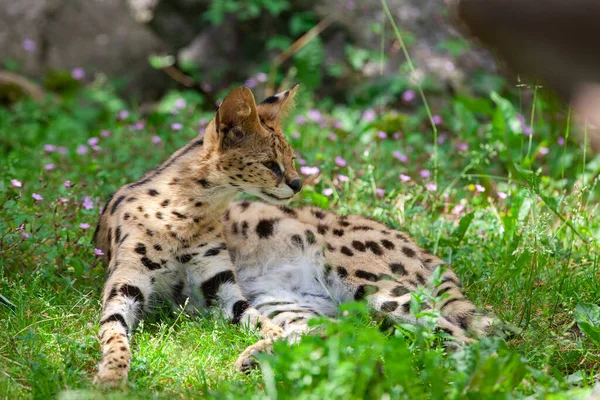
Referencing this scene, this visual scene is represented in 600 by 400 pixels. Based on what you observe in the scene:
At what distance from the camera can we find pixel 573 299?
15.9ft

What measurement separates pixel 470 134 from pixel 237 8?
12.7 feet

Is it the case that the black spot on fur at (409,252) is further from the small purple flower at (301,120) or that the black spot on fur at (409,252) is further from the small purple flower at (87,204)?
the small purple flower at (301,120)

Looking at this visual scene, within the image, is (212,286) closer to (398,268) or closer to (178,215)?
(178,215)

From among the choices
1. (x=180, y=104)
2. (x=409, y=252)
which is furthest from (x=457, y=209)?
(x=180, y=104)

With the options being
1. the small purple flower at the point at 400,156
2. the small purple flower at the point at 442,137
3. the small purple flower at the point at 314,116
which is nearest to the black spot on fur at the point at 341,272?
the small purple flower at the point at 400,156

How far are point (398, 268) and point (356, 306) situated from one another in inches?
67.5

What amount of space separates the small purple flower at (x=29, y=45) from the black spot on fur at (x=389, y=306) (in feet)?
24.8

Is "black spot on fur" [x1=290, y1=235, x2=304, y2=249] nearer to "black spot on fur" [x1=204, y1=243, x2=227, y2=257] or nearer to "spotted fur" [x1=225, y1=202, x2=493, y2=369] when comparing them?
"spotted fur" [x1=225, y1=202, x2=493, y2=369]

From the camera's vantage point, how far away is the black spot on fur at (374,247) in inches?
198

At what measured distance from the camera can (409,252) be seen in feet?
16.6

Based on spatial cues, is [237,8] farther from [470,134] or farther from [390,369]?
[390,369]

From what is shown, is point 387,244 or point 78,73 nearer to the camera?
point 387,244

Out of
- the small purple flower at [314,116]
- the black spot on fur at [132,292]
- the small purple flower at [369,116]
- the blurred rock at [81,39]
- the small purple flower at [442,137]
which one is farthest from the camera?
the blurred rock at [81,39]

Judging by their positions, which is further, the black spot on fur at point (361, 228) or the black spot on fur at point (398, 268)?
the black spot on fur at point (361, 228)
